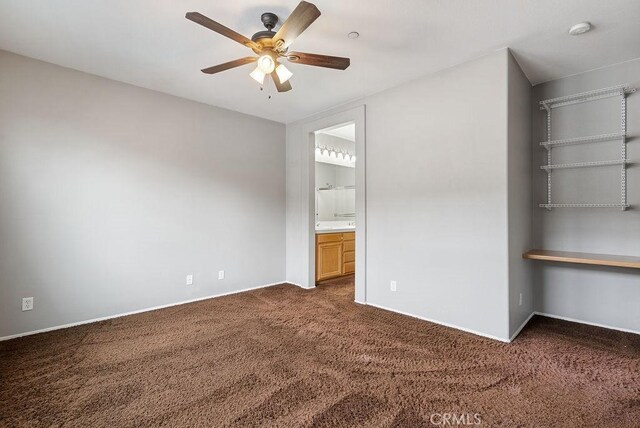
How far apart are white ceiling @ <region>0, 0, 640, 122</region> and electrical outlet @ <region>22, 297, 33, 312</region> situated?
7.22ft

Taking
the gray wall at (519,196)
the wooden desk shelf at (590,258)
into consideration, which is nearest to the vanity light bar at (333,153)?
the gray wall at (519,196)

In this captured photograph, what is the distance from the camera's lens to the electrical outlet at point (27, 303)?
9.02 feet

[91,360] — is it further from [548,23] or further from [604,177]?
[604,177]

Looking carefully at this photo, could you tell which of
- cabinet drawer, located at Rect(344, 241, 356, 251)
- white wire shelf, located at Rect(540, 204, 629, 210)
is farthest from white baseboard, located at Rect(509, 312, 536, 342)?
cabinet drawer, located at Rect(344, 241, 356, 251)

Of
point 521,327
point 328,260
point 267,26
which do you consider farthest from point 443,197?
point 328,260

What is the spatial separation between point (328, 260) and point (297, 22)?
11.7ft

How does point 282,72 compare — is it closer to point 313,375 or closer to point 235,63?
point 235,63

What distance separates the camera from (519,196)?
2.88m

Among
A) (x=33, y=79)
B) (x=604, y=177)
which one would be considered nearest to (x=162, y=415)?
(x=33, y=79)

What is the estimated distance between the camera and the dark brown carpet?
1.70m

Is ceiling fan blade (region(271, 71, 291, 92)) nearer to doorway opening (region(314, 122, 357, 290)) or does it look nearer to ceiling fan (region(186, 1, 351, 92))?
ceiling fan (region(186, 1, 351, 92))

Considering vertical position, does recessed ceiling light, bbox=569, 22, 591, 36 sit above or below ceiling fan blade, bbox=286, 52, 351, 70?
above

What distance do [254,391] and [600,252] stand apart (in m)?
3.36

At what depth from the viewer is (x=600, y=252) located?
9.59ft
